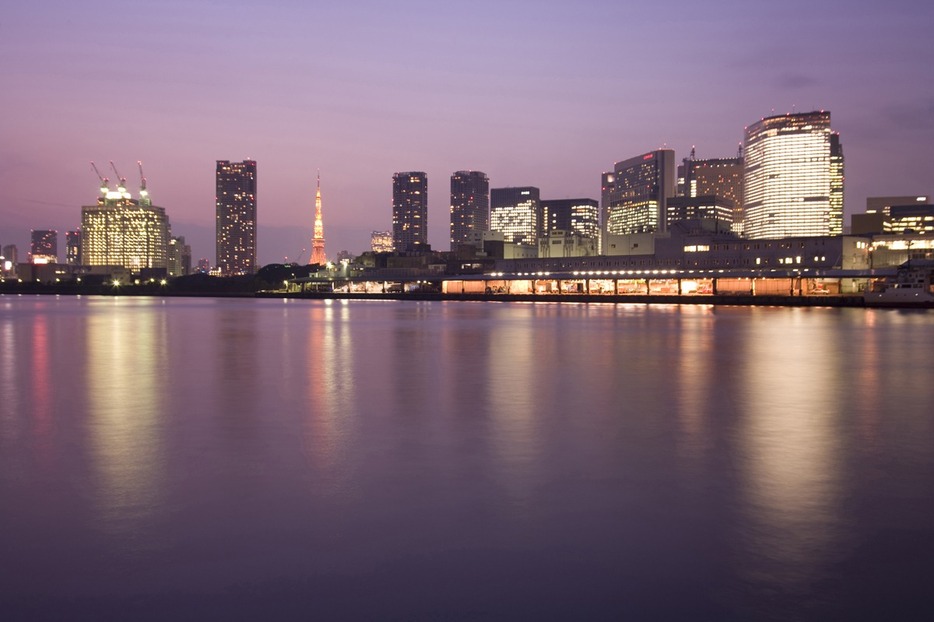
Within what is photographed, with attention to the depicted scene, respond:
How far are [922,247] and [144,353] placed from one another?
117 metres

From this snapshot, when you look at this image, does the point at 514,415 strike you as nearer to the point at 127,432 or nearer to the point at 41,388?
the point at 127,432

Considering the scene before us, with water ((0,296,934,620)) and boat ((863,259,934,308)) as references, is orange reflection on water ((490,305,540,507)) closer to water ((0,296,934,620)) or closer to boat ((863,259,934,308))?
water ((0,296,934,620))

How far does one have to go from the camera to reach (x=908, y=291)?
77.3 m

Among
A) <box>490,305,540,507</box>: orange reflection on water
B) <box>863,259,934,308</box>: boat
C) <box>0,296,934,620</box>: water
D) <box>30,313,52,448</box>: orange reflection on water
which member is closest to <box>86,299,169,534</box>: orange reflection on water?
<box>0,296,934,620</box>: water

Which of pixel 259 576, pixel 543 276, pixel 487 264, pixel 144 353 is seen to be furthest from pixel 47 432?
pixel 487 264

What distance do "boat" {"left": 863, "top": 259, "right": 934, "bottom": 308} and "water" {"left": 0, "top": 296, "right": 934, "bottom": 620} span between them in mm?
70626

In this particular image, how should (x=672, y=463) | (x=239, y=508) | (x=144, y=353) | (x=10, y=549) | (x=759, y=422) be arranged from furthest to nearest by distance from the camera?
(x=144, y=353)
(x=759, y=422)
(x=672, y=463)
(x=239, y=508)
(x=10, y=549)

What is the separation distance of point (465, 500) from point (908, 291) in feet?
277

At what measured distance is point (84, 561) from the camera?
223 inches

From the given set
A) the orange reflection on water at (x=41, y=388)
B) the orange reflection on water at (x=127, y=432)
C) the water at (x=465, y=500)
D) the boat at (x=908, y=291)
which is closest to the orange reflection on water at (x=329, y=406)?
the water at (x=465, y=500)

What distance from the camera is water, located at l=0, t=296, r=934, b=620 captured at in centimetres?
515

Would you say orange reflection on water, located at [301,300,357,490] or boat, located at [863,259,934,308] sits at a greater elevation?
boat, located at [863,259,934,308]

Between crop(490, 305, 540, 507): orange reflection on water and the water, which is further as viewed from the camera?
crop(490, 305, 540, 507): orange reflection on water

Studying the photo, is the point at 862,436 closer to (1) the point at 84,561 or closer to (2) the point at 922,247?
(1) the point at 84,561
